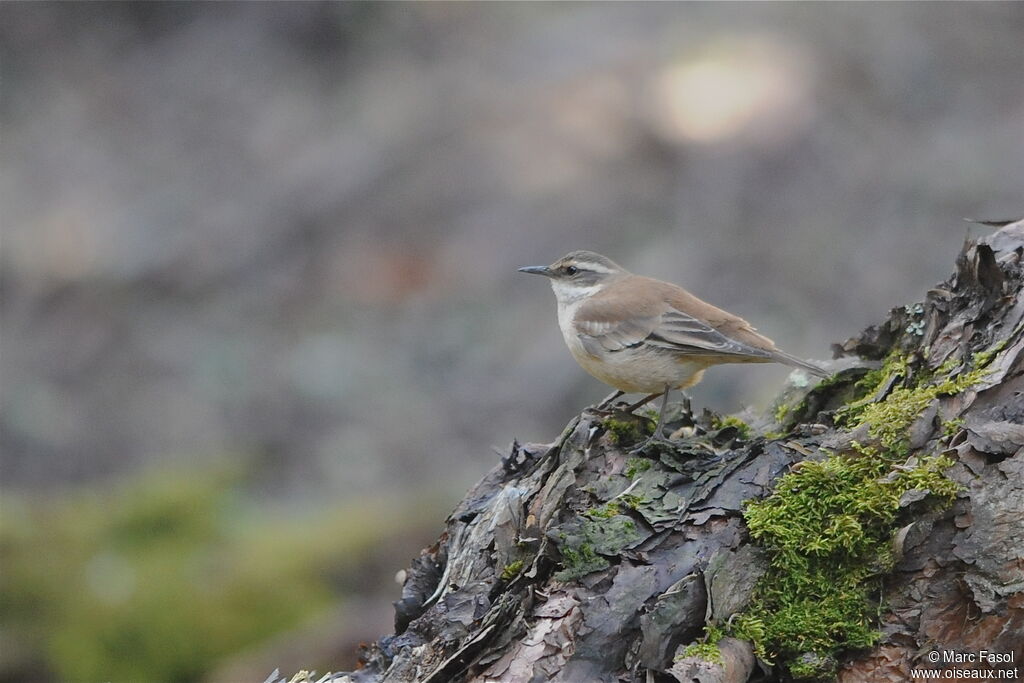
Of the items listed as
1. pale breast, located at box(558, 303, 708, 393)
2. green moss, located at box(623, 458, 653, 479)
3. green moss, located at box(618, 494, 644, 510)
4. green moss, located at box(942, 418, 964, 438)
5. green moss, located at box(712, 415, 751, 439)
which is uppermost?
pale breast, located at box(558, 303, 708, 393)

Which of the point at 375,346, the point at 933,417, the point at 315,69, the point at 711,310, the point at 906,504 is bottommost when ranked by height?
the point at 906,504

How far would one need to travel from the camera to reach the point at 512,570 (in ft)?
14.2

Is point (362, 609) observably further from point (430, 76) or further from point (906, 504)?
point (430, 76)

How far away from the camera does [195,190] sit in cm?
1544

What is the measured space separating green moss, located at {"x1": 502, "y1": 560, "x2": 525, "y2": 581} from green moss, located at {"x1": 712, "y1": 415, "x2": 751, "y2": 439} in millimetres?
1538

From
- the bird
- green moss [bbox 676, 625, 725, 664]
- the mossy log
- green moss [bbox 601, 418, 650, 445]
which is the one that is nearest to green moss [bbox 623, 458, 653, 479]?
the mossy log

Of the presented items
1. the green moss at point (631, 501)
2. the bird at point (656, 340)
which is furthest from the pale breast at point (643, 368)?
the green moss at point (631, 501)

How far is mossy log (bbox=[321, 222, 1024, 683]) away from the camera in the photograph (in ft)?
12.6

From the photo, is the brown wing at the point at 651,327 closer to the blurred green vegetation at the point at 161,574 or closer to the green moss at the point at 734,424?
the green moss at the point at 734,424

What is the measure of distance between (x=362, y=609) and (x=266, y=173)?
28.1ft

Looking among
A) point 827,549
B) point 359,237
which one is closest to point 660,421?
point 827,549

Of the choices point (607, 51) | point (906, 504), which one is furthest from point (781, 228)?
point (906, 504)

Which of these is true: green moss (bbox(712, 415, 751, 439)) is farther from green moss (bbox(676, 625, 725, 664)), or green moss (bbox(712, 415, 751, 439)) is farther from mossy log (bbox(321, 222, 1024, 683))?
green moss (bbox(676, 625, 725, 664))

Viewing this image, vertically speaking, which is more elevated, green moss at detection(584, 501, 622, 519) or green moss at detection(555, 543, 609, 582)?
green moss at detection(584, 501, 622, 519)
